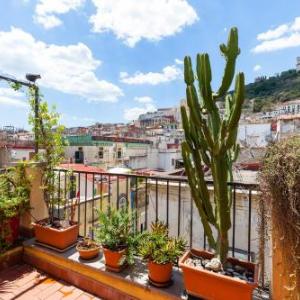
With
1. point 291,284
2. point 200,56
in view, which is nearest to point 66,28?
point 200,56

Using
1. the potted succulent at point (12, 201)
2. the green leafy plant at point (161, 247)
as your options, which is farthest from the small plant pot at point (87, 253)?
the potted succulent at point (12, 201)

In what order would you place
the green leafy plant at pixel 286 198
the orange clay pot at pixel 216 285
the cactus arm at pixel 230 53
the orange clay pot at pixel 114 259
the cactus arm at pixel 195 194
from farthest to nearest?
the orange clay pot at pixel 114 259 → the cactus arm at pixel 195 194 → the cactus arm at pixel 230 53 → the orange clay pot at pixel 216 285 → the green leafy plant at pixel 286 198

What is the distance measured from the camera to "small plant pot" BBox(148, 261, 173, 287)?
1.86 metres

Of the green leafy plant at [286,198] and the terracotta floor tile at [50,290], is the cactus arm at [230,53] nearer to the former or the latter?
the green leafy plant at [286,198]

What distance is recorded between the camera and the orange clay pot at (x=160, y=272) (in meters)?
1.86

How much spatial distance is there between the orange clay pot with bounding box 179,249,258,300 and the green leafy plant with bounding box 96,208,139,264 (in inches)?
21.6

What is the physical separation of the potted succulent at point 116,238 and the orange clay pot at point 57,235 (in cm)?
50

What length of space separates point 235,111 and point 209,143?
0.28 m

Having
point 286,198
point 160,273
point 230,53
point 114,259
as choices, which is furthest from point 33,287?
point 230,53

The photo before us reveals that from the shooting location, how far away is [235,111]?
1559mm

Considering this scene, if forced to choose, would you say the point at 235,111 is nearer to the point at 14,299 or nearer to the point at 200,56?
the point at 200,56

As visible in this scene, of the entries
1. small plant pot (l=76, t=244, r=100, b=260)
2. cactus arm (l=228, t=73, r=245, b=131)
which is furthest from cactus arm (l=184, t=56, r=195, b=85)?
small plant pot (l=76, t=244, r=100, b=260)

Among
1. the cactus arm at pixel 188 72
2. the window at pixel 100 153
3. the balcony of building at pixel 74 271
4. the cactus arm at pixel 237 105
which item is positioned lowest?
the balcony of building at pixel 74 271

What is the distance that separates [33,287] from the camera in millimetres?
2219
